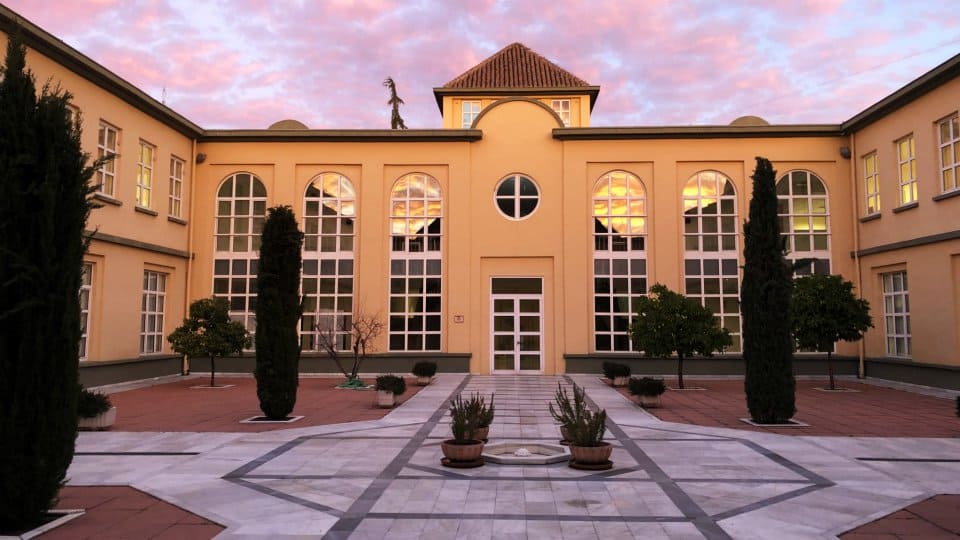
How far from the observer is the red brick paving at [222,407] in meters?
12.7

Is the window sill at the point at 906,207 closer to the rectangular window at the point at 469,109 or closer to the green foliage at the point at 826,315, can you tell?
the green foliage at the point at 826,315

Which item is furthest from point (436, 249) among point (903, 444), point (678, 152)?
point (903, 444)

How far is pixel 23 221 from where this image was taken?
20.2 ft

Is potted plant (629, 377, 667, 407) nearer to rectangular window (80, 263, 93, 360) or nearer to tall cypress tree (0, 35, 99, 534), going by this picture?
tall cypress tree (0, 35, 99, 534)

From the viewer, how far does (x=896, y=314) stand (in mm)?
20922

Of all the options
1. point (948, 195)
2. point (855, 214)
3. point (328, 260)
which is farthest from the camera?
point (328, 260)

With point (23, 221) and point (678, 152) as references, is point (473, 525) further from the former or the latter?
point (678, 152)

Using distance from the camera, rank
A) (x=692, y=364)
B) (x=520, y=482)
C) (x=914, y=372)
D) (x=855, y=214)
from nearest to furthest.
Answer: (x=520, y=482) < (x=914, y=372) < (x=692, y=364) < (x=855, y=214)

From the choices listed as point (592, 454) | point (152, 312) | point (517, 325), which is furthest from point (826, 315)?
point (152, 312)

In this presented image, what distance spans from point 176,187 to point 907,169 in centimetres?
2446

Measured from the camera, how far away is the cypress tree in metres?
13.0

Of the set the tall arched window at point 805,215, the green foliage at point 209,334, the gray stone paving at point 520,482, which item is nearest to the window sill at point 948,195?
the tall arched window at point 805,215

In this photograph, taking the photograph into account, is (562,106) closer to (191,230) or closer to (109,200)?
(191,230)

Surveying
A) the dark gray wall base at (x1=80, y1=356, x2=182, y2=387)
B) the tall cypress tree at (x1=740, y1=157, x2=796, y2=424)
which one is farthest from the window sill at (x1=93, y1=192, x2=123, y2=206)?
the tall cypress tree at (x1=740, y1=157, x2=796, y2=424)
